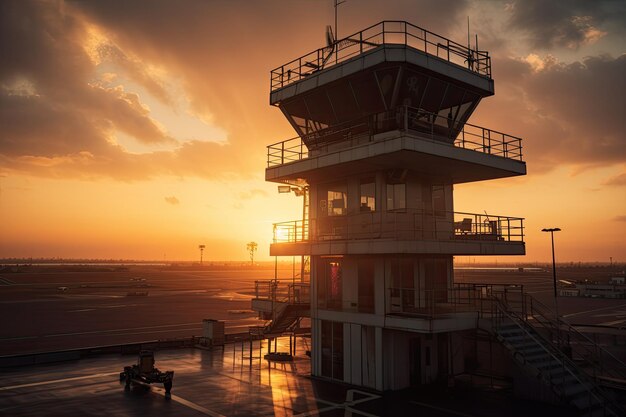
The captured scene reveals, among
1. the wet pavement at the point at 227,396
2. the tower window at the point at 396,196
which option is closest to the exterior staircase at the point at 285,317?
the wet pavement at the point at 227,396

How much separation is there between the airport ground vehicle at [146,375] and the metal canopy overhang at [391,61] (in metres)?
15.1

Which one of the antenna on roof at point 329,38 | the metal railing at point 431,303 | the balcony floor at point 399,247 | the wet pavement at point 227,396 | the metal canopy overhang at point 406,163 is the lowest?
the wet pavement at point 227,396

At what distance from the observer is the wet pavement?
18062 mm

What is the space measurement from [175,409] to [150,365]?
14.3 ft

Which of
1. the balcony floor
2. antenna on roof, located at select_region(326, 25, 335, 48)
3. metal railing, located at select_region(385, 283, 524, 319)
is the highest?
antenna on roof, located at select_region(326, 25, 335, 48)

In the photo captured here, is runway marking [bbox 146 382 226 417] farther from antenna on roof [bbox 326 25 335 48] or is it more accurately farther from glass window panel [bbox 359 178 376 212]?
antenna on roof [bbox 326 25 335 48]

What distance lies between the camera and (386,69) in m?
21.0

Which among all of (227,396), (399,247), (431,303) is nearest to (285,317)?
(227,396)

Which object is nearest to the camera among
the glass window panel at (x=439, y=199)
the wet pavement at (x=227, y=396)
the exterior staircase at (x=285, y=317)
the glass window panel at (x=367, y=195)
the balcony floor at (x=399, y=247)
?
the wet pavement at (x=227, y=396)

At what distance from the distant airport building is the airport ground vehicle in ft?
24.9

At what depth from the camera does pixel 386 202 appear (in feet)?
72.8

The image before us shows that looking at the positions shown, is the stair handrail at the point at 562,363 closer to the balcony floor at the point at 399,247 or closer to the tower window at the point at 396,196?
the balcony floor at the point at 399,247

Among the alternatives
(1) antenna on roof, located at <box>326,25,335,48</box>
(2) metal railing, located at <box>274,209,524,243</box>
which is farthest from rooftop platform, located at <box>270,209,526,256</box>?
(1) antenna on roof, located at <box>326,25,335,48</box>

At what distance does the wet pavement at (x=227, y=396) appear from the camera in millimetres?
18062
